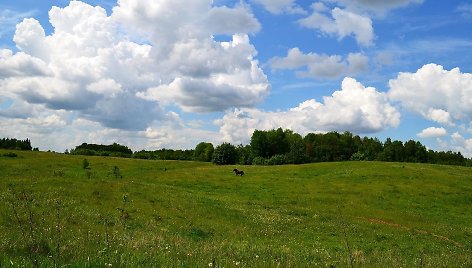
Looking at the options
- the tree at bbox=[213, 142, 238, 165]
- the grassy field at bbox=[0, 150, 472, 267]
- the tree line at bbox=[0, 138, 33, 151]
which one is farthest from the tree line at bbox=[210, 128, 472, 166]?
the tree line at bbox=[0, 138, 33, 151]

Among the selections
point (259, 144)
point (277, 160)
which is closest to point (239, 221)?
point (277, 160)

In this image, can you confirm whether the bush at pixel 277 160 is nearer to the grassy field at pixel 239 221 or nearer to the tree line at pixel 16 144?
the grassy field at pixel 239 221

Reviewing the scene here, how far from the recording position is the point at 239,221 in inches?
1363

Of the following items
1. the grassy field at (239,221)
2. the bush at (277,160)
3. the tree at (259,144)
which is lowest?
the grassy field at (239,221)

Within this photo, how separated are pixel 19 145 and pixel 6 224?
462 ft

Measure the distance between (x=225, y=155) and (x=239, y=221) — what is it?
8888 centimetres

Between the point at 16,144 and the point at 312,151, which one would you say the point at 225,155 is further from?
the point at 16,144

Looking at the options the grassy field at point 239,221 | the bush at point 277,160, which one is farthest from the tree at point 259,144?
the grassy field at point 239,221

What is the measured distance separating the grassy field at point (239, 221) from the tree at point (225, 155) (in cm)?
4561

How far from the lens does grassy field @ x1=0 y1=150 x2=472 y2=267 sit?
1034cm

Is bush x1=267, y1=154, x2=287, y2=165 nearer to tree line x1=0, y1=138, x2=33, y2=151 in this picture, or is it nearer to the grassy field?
the grassy field

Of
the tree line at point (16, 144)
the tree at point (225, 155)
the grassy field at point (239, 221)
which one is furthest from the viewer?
the tree line at point (16, 144)

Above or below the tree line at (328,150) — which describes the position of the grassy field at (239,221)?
below

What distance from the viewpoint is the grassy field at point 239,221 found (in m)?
10.3
